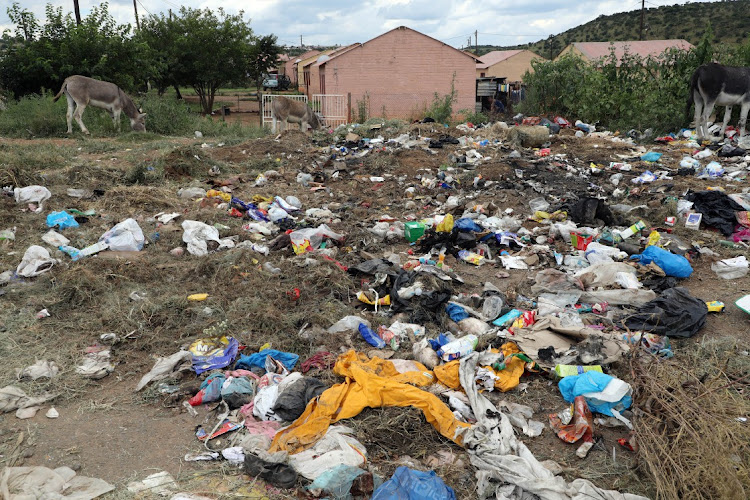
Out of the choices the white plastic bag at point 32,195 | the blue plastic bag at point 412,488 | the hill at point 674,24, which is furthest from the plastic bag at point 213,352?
the hill at point 674,24

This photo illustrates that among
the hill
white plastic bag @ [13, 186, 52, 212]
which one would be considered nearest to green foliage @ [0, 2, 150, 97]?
white plastic bag @ [13, 186, 52, 212]

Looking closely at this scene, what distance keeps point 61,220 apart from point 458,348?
5.65m

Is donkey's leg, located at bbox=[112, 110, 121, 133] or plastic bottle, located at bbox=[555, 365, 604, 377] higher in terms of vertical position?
donkey's leg, located at bbox=[112, 110, 121, 133]

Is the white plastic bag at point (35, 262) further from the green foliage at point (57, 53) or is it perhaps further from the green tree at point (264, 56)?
the green tree at point (264, 56)

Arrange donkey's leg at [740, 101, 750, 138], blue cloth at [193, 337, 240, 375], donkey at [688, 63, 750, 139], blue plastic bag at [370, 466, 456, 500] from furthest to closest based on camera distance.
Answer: donkey's leg at [740, 101, 750, 138] → donkey at [688, 63, 750, 139] → blue cloth at [193, 337, 240, 375] → blue plastic bag at [370, 466, 456, 500]

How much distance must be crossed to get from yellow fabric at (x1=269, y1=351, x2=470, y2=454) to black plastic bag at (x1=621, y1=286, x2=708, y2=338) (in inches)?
80.1

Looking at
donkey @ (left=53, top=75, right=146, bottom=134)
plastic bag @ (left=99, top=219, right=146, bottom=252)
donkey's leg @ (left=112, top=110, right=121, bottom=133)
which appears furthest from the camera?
donkey's leg @ (left=112, top=110, right=121, bottom=133)

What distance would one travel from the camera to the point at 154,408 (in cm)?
375

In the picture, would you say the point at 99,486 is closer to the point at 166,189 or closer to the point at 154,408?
the point at 154,408

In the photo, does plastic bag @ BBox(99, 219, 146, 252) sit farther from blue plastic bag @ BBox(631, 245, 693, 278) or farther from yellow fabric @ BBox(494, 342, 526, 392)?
blue plastic bag @ BBox(631, 245, 693, 278)

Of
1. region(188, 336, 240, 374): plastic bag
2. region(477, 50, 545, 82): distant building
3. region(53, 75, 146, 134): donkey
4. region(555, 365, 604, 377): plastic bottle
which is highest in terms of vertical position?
region(477, 50, 545, 82): distant building

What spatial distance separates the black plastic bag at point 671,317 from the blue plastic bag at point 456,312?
135cm

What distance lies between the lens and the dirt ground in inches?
128

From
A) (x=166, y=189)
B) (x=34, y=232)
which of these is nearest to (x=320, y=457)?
(x=34, y=232)
